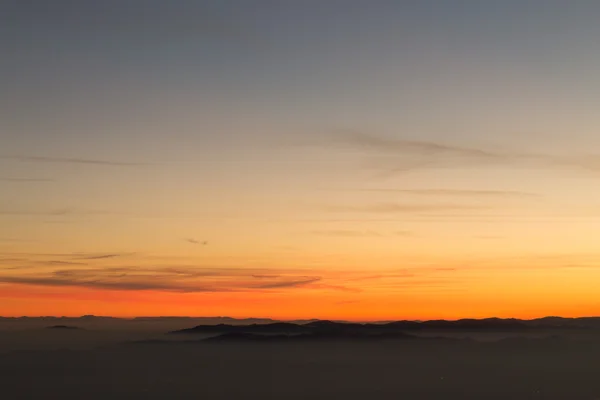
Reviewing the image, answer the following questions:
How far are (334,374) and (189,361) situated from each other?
30642 mm

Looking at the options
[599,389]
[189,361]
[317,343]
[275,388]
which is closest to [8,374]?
[189,361]

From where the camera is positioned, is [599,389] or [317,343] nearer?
[599,389]

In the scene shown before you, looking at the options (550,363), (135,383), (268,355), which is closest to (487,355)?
(550,363)

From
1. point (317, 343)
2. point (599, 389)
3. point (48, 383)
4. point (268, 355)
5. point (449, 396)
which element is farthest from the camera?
point (317, 343)

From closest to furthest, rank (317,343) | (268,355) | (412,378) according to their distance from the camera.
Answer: (412,378) < (268,355) < (317,343)

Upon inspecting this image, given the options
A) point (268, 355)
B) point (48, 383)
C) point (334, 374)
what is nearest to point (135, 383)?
point (48, 383)

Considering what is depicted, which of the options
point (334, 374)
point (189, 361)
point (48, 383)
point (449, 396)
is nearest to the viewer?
point (449, 396)

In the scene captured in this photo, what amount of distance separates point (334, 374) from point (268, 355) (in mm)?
44955

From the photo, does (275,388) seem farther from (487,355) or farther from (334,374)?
(487,355)

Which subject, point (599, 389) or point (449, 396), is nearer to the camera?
point (449, 396)

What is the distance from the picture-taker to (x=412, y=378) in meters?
93.2

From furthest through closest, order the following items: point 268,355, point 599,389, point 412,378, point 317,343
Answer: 1. point 317,343
2. point 268,355
3. point 412,378
4. point 599,389

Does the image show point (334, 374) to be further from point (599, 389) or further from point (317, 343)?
point (317, 343)

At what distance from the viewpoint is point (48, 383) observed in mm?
85188
